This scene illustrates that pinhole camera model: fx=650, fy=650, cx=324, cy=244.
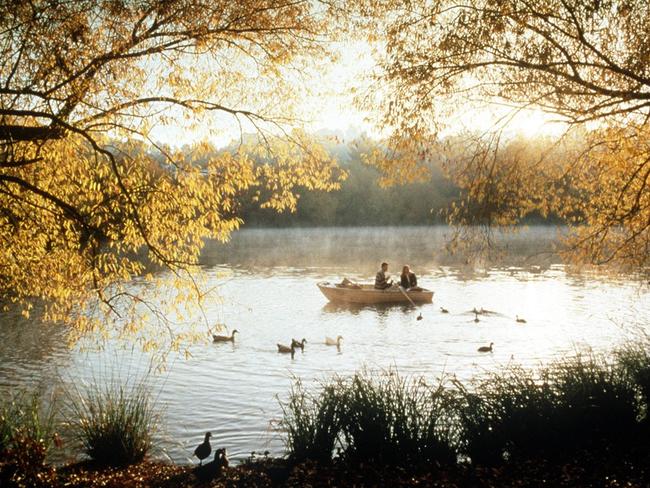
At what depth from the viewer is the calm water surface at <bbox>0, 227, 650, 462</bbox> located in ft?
45.3

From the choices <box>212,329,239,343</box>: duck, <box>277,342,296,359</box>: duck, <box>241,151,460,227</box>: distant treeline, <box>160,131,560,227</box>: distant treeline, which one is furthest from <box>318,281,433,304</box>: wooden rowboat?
<box>241,151,460,227</box>: distant treeline

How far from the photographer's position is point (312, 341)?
22.6 meters

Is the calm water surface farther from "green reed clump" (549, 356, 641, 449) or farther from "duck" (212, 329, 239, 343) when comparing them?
"green reed clump" (549, 356, 641, 449)

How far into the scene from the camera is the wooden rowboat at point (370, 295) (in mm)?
30250

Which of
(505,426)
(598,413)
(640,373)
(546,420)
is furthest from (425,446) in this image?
(640,373)

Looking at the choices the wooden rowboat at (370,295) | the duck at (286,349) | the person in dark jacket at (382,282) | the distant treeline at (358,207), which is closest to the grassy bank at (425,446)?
the duck at (286,349)

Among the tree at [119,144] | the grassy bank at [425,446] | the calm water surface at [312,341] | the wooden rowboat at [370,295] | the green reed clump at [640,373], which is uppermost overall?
the tree at [119,144]

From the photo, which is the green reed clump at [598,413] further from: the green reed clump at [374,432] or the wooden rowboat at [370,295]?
the wooden rowboat at [370,295]

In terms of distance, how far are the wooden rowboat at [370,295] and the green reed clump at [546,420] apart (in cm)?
2141

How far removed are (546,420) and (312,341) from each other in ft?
48.4

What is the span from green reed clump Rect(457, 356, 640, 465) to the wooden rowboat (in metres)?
21.4

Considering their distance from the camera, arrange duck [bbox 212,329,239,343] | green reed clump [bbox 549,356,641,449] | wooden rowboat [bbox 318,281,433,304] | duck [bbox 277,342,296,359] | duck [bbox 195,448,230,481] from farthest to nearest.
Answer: wooden rowboat [bbox 318,281,433,304], duck [bbox 212,329,239,343], duck [bbox 277,342,296,359], green reed clump [bbox 549,356,641,449], duck [bbox 195,448,230,481]

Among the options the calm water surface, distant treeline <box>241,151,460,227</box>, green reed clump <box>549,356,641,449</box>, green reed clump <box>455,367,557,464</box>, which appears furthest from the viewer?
distant treeline <box>241,151,460,227</box>

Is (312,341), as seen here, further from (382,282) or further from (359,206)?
(359,206)
